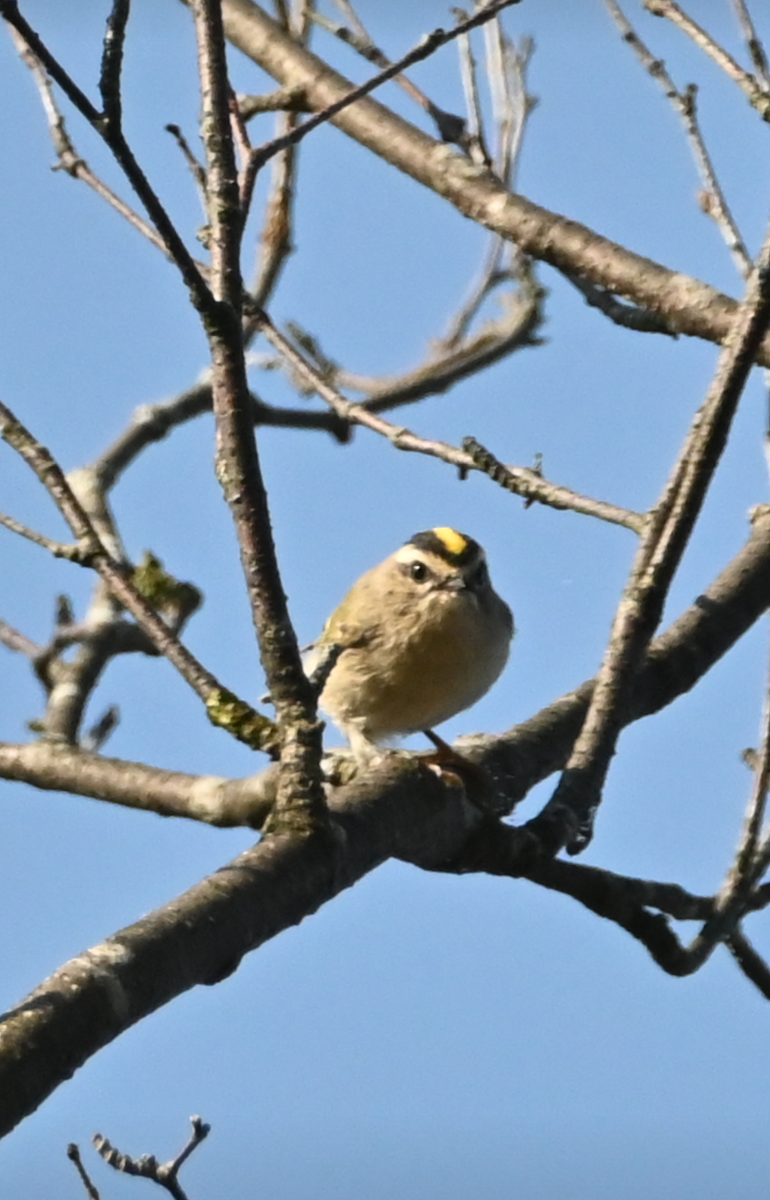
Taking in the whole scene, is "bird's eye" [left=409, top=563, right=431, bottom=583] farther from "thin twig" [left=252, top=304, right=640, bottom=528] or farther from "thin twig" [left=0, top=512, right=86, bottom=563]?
"thin twig" [left=0, top=512, right=86, bottom=563]

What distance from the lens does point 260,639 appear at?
2.17 m

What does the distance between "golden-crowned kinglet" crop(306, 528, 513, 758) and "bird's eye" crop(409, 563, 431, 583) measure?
47 millimetres

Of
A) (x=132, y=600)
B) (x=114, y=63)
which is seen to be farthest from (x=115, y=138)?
(x=132, y=600)

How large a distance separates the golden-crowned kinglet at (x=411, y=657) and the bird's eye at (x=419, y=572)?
0.05 m

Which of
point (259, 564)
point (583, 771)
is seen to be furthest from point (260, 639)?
point (583, 771)

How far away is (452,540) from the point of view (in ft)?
16.8

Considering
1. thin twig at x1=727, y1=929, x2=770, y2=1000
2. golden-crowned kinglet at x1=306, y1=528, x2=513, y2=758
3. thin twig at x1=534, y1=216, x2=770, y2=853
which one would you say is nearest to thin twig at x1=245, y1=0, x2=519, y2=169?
thin twig at x1=534, y1=216, x2=770, y2=853

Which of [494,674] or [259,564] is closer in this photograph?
[259,564]

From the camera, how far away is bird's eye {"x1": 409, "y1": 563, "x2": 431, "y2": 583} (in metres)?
4.86

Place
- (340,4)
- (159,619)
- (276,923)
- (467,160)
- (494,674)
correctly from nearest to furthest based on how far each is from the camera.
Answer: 1. (276,923)
2. (159,619)
3. (467,160)
4. (340,4)
5. (494,674)

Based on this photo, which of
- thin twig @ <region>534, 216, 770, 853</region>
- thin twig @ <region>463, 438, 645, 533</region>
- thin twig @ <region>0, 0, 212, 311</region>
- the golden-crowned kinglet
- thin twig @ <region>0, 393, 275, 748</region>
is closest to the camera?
thin twig @ <region>0, 0, 212, 311</region>

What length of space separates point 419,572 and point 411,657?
511 millimetres

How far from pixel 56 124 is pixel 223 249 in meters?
1.34

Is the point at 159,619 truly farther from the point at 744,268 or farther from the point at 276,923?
the point at 744,268
